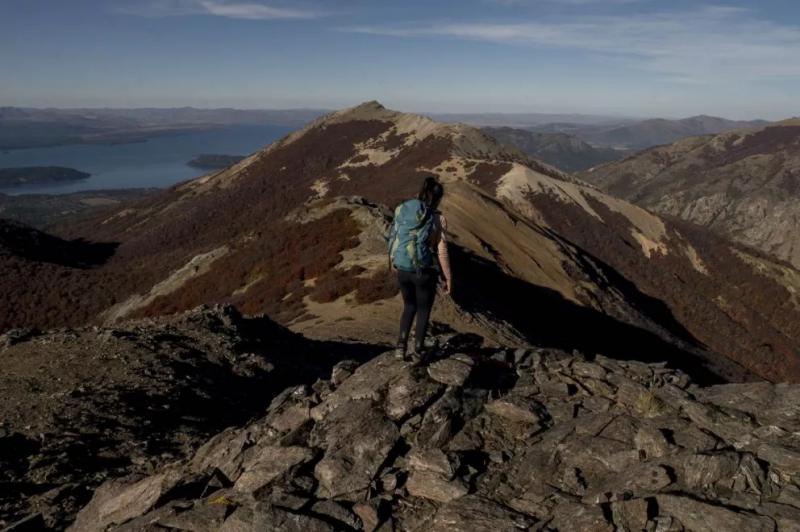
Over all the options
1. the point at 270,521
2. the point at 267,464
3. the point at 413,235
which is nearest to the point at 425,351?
the point at 413,235

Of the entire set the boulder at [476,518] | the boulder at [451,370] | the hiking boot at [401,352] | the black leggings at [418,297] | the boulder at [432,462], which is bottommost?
the boulder at [476,518]

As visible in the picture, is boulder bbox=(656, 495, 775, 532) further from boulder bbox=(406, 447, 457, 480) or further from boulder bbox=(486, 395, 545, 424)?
boulder bbox=(406, 447, 457, 480)

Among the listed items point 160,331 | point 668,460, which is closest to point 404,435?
point 668,460

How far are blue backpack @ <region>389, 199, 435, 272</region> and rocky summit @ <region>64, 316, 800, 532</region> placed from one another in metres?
1.99

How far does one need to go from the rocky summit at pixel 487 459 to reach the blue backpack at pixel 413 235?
1994mm

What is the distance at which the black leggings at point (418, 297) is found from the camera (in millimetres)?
9414

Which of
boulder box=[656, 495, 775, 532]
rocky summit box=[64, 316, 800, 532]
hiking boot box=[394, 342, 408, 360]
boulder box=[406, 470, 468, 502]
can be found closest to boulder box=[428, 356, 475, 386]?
rocky summit box=[64, 316, 800, 532]

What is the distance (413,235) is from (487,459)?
369 cm

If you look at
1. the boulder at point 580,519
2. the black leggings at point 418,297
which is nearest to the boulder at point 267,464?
the black leggings at point 418,297

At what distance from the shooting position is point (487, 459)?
8250 millimetres

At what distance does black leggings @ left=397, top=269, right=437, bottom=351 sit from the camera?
941 cm

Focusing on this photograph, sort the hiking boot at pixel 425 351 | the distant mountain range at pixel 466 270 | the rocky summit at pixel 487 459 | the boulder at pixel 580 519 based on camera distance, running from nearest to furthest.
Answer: the boulder at pixel 580 519 < the rocky summit at pixel 487 459 < the hiking boot at pixel 425 351 < the distant mountain range at pixel 466 270

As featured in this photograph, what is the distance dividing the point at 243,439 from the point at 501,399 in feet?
14.7

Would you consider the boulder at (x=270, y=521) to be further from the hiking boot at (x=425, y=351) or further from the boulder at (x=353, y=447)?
the hiking boot at (x=425, y=351)
